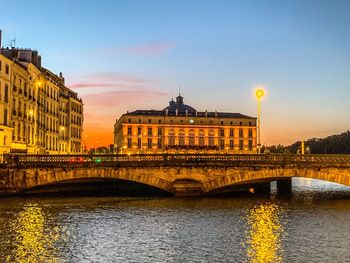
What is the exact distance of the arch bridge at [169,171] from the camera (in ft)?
205

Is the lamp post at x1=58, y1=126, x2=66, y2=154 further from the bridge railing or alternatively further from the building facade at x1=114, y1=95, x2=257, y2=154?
the building facade at x1=114, y1=95, x2=257, y2=154

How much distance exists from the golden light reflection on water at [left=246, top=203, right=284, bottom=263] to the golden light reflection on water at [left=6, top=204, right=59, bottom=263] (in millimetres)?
11154

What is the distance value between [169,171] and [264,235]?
28545 millimetres

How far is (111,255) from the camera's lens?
93.4ft

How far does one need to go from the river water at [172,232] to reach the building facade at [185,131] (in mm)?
135850

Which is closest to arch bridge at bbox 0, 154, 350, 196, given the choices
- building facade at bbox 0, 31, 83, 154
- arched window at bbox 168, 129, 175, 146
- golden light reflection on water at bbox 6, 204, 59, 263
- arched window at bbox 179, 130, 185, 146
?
building facade at bbox 0, 31, 83, 154

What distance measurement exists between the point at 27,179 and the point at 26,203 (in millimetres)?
9044

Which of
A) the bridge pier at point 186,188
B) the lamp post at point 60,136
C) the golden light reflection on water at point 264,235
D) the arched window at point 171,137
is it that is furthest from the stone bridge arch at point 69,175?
the arched window at point 171,137

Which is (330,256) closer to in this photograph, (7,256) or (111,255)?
(111,255)

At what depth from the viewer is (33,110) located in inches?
3728

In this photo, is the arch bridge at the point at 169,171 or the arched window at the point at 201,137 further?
the arched window at the point at 201,137

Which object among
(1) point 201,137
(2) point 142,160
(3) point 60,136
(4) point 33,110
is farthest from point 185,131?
(2) point 142,160

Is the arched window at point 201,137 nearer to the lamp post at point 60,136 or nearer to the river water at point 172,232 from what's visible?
the lamp post at point 60,136

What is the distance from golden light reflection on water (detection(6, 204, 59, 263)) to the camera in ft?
89.6
